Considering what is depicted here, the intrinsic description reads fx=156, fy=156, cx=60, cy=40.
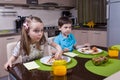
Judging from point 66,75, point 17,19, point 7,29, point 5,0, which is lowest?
point 66,75

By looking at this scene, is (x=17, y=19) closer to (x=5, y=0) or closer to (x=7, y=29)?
(x=7, y=29)

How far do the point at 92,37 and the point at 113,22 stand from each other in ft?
1.91

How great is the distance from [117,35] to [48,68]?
231 centimetres

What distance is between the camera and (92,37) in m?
3.45

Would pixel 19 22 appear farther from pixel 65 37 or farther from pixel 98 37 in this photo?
Answer: pixel 98 37

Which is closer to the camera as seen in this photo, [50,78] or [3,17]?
[50,78]

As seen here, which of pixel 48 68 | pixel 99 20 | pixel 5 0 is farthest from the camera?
pixel 99 20

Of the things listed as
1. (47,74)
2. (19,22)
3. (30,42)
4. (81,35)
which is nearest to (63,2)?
(81,35)

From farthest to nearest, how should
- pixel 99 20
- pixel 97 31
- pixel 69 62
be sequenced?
pixel 99 20 → pixel 97 31 → pixel 69 62

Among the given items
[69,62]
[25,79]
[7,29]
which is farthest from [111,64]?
[7,29]

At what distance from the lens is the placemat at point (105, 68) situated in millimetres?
983

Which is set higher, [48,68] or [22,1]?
[22,1]

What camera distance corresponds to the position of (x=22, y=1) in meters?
3.06

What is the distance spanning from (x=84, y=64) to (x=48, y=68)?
27cm
